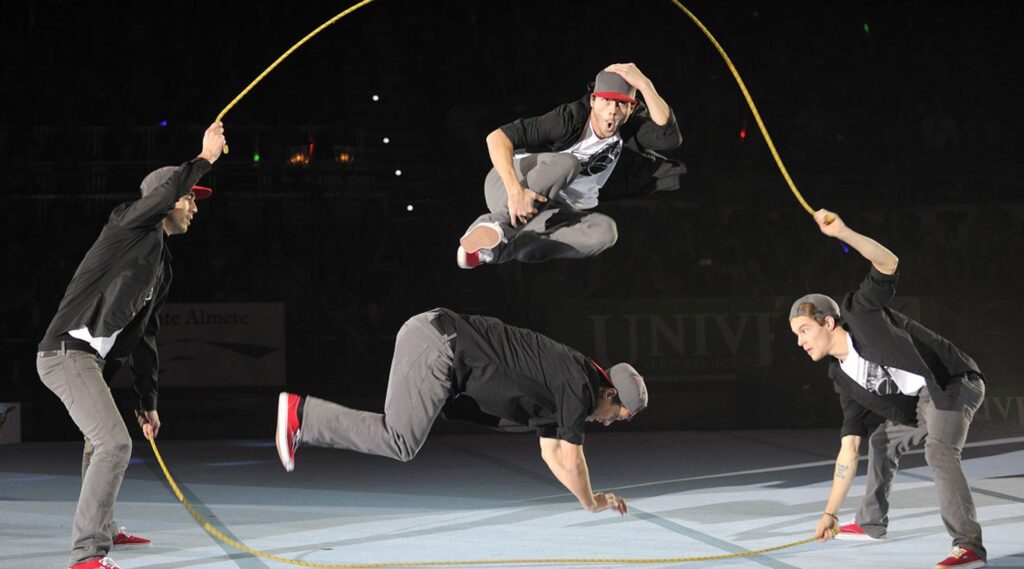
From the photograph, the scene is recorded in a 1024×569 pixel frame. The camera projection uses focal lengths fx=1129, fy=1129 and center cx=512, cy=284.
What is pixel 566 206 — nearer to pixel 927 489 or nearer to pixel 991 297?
pixel 927 489

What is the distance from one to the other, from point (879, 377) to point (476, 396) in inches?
80.9

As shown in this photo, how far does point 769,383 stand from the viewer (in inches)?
471

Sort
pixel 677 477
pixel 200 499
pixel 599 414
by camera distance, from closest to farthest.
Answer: pixel 599 414 < pixel 200 499 < pixel 677 477

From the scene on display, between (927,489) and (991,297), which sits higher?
(991,297)

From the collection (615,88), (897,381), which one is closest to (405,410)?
(615,88)

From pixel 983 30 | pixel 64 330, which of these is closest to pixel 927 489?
pixel 64 330

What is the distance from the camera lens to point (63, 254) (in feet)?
40.7

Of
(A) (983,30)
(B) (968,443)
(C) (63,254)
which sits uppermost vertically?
(A) (983,30)

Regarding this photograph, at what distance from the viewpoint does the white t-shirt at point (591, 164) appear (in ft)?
15.4

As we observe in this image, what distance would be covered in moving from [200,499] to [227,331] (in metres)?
4.17

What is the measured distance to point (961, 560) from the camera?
17.0 ft

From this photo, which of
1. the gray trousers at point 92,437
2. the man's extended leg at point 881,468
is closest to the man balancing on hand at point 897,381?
the man's extended leg at point 881,468

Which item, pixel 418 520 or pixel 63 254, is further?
pixel 63 254

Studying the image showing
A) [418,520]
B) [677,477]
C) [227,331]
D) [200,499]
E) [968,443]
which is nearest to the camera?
[418,520]
